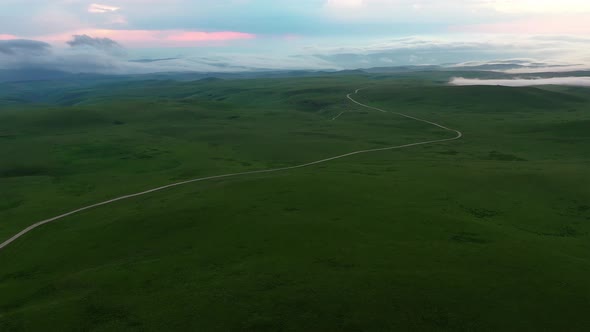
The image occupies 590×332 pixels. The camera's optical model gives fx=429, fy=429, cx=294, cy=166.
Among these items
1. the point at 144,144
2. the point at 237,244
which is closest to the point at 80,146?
the point at 144,144

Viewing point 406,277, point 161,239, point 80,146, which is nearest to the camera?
point 406,277

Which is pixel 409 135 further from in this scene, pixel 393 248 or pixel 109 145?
pixel 393 248

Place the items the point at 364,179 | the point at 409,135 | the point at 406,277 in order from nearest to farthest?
the point at 406,277, the point at 364,179, the point at 409,135

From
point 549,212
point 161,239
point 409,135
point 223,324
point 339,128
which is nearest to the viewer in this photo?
point 223,324

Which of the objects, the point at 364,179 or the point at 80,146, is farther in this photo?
the point at 80,146

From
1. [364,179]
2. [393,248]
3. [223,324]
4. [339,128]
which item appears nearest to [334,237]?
[393,248]

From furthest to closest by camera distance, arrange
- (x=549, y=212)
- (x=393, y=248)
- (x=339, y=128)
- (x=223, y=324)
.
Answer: (x=339, y=128)
(x=549, y=212)
(x=393, y=248)
(x=223, y=324)

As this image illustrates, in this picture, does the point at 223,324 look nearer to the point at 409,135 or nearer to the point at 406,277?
the point at 406,277

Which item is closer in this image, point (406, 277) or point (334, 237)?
point (406, 277)
